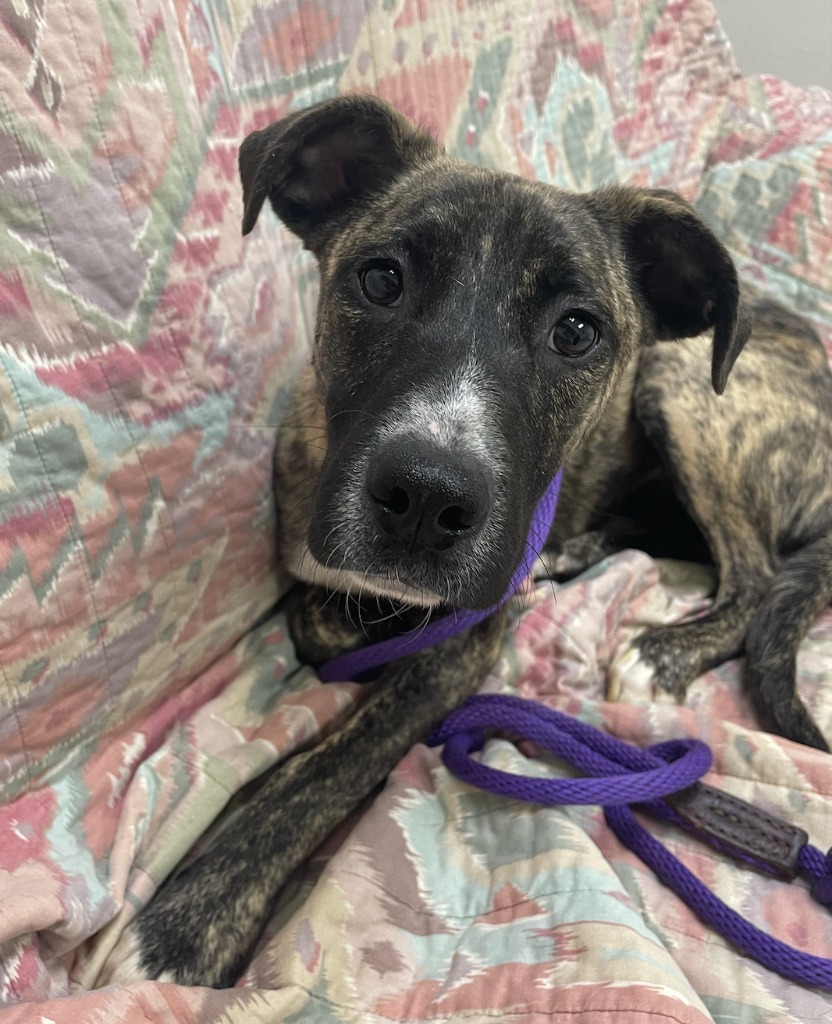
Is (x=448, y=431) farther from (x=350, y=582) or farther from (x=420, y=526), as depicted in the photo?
(x=350, y=582)

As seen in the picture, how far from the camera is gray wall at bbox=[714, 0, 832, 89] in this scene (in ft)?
11.9

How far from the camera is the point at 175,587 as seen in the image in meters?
1.86

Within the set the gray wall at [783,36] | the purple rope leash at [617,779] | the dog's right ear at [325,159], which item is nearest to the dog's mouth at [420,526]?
the purple rope leash at [617,779]

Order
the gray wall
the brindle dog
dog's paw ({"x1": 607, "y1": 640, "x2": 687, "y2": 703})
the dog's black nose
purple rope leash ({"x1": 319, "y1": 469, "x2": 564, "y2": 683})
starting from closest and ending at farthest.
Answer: the dog's black nose
the brindle dog
purple rope leash ({"x1": 319, "y1": 469, "x2": 564, "y2": 683})
dog's paw ({"x1": 607, "y1": 640, "x2": 687, "y2": 703})
the gray wall

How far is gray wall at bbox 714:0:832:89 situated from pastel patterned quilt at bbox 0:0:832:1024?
2073 mm

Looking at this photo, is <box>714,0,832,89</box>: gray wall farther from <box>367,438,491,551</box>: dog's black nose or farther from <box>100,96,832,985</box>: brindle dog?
<box>367,438,491,551</box>: dog's black nose

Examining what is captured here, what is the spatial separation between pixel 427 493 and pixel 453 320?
47 centimetres

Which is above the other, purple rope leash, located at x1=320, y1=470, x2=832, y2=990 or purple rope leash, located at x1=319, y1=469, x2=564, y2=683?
purple rope leash, located at x1=319, y1=469, x2=564, y2=683

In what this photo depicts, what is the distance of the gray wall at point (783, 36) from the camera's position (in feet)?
11.9

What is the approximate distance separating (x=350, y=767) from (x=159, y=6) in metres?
1.71

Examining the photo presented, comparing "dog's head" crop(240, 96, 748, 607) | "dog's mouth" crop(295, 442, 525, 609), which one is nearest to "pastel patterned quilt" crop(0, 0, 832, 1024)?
"dog's head" crop(240, 96, 748, 607)

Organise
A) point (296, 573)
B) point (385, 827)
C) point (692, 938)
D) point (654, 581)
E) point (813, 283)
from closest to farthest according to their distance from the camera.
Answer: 1. point (692, 938)
2. point (385, 827)
3. point (296, 573)
4. point (654, 581)
5. point (813, 283)

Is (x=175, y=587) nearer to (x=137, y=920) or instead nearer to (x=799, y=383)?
(x=137, y=920)

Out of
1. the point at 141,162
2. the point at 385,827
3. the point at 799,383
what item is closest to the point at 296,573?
the point at 385,827
